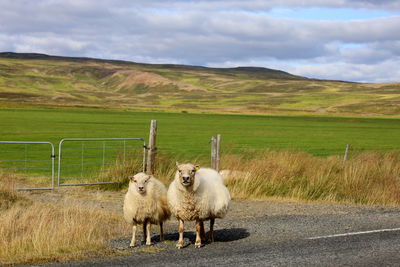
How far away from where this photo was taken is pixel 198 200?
35.0 ft

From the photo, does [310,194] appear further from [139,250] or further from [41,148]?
[41,148]

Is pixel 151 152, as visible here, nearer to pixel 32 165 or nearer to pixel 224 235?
pixel 224 235

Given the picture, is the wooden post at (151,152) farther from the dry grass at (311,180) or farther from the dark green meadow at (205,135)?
the dark green meadow at (205,135)

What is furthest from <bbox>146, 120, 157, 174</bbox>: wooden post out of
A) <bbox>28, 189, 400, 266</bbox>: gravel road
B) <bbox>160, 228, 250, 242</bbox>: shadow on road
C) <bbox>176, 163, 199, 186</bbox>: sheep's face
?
<bbox>176, 163, 199, 186</bbox>: sheep's face

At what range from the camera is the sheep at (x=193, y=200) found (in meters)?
10.6

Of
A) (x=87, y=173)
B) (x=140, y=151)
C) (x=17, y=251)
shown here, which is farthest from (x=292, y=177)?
(x=17, y=251)

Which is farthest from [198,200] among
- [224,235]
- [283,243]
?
[283,243]

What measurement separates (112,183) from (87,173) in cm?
444

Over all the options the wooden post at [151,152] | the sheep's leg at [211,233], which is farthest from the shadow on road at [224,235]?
the wooden post at [151,152]

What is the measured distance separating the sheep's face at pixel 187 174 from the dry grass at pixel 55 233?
1732mm

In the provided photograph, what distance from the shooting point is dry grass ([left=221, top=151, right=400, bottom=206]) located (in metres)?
18.4

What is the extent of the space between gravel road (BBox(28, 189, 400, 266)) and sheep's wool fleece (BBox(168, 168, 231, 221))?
58cm

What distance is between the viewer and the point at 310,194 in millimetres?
18734

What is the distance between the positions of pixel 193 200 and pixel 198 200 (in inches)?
3.6
